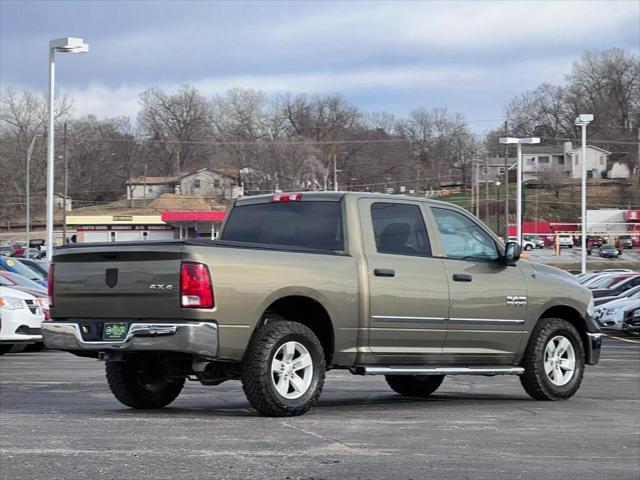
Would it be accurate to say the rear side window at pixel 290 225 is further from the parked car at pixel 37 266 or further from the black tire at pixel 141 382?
the parked car at pixel 37 266

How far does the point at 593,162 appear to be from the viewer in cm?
14275

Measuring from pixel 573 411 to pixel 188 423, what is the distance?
384 centimetres

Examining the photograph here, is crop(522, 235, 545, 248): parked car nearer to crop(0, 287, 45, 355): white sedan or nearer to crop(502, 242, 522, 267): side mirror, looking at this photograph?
crop(0, 287, 45, 355): white sedan

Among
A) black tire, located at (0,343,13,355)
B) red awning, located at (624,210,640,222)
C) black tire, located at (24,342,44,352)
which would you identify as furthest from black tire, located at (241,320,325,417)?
red awning, located at (624,210,640,222)

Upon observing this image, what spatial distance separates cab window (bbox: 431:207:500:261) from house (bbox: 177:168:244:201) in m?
99.6

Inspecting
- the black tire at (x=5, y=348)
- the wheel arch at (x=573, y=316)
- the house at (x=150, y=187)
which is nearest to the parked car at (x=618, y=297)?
the black tire at (x=5, y=348)

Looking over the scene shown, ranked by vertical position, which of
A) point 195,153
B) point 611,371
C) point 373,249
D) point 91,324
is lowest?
point 611,371

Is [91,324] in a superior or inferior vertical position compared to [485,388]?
superior

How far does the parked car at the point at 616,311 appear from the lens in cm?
2725

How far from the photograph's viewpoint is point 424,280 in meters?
9.84

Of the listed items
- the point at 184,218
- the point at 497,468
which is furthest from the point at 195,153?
the point at 497,468

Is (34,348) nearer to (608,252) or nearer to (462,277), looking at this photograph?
(462,277)

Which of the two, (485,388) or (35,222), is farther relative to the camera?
(35,222)

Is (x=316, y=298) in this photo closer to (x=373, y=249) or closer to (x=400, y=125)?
(x=373, y=249)
